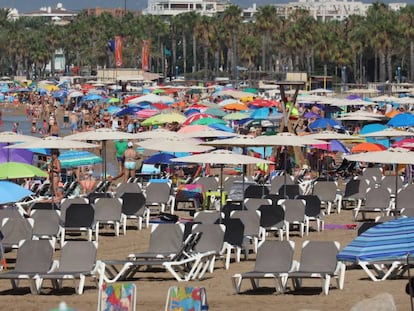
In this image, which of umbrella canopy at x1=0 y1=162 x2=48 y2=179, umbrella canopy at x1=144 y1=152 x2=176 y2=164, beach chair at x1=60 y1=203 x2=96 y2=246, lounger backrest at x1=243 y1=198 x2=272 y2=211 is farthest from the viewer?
umbrella canopy at x1=144 y1=152 x2=176 y2=164

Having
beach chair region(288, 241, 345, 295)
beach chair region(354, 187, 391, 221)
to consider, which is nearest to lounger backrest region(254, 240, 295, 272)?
beach chair region(288, 241, 345, 295)

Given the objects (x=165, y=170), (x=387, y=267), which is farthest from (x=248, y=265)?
(x=165, y=170)

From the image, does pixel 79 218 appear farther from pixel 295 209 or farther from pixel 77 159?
pixel 77 159

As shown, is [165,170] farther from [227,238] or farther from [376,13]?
[376,13]

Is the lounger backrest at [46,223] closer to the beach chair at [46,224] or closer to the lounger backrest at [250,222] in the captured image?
the beach chair at [46,224]

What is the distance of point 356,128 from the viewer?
134 feet

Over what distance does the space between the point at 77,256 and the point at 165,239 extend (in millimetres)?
1486

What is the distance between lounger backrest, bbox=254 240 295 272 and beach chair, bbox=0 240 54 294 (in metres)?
2.22

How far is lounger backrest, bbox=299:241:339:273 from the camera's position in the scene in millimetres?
12805

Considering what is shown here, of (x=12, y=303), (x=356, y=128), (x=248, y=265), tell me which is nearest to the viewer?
(x=12, y=303)

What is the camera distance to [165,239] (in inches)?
563

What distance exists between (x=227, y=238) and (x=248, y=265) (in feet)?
1.38

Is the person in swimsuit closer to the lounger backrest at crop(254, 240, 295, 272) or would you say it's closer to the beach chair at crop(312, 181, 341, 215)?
the beach chair at crop(312, 181, 341, 215)

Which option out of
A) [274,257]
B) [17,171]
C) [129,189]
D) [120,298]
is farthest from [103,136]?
[120,298]
